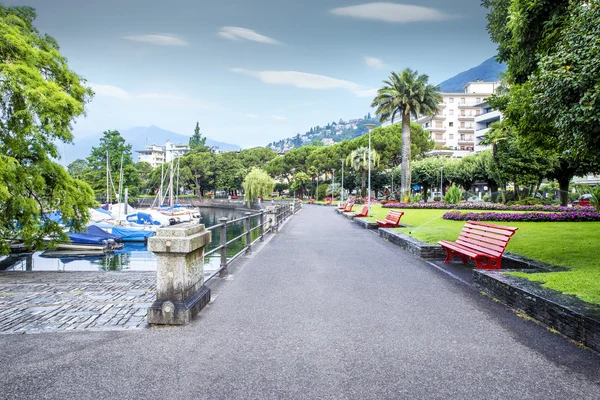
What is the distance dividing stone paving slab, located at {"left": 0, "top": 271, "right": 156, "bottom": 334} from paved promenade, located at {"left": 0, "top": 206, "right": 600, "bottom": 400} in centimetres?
47

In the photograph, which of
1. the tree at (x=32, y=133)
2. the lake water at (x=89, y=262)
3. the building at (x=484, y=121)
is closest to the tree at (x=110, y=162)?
the lake water at (x=89, y=262)

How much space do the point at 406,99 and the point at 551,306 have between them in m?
38.9

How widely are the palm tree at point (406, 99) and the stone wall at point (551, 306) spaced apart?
35.8 meters

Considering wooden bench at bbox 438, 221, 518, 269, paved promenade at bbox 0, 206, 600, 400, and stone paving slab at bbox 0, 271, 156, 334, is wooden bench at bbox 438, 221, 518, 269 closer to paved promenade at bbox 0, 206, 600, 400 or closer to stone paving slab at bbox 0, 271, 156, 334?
paved promenade at bbox 0, 206, 600, 400

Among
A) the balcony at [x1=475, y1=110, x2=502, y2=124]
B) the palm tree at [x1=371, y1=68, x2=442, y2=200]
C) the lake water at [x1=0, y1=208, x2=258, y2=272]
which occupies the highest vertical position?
the balcony at [x1=475, y1=110, x2=502, y2=124]

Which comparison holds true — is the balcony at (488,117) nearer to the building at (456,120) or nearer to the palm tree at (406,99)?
the building at (456,120)

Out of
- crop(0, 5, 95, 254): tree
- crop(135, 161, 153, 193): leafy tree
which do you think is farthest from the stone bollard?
crop(135, 161, 153, 193): leafy tree

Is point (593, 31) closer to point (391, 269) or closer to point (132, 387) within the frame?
point (391, 269)

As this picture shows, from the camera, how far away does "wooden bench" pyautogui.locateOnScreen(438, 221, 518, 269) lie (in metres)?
7.60

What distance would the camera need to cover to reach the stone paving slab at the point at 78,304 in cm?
504

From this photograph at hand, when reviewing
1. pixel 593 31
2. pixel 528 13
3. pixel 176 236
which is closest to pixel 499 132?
pixel 528 13

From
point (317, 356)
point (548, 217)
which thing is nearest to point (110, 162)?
point (548, 217)

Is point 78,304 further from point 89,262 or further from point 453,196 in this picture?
point 453,196

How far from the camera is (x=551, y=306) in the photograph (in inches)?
189
